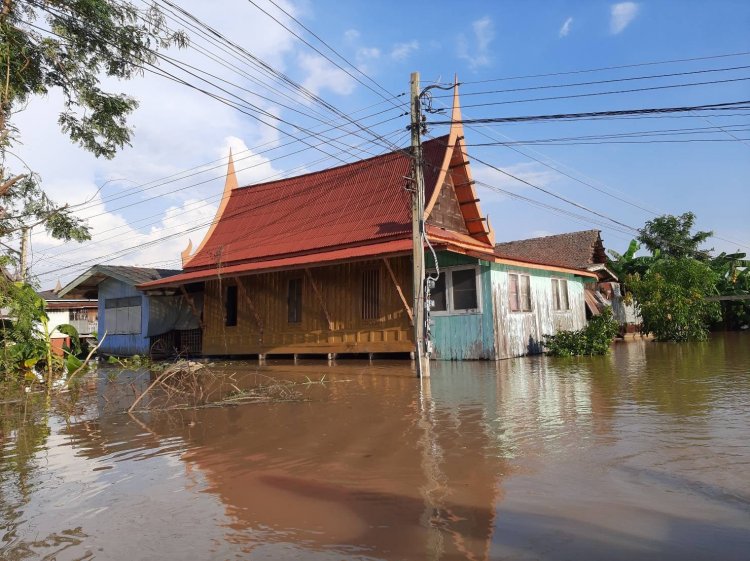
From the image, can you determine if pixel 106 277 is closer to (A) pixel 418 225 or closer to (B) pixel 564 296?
(A) pixel 418 225

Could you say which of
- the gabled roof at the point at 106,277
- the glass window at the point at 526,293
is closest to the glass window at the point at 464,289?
the glass window at the point at 526,293

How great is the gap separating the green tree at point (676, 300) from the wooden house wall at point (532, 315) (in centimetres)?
337

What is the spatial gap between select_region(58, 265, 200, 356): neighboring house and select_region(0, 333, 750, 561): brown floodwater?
13259 mm

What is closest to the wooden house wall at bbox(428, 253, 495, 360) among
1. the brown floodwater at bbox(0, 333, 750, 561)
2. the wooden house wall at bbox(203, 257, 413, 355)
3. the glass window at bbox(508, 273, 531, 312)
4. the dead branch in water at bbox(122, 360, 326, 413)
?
the wooden house wall at bbox(203, 257, 413, 355)

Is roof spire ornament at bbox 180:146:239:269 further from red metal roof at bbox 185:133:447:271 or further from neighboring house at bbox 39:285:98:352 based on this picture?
neighboring house at bbox 39:285:98:352

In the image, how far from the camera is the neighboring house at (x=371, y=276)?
14594 mm

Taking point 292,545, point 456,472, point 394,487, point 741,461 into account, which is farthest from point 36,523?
point 741,461

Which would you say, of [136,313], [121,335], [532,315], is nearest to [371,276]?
[532,315]

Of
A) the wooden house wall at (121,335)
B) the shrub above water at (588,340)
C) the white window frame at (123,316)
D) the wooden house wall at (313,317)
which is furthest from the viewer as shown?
the white window frame at (123,316)

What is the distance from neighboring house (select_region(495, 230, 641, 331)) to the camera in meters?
23.4

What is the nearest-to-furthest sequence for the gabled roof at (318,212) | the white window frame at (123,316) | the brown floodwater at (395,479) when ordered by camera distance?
the brown floodwater at (395,479), the gabled roof at (318,212), the white window frame at (123,316)

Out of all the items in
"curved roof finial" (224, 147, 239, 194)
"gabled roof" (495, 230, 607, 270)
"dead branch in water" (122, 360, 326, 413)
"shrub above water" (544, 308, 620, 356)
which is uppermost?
"curved roof finial" (224, 147, 239, 194)

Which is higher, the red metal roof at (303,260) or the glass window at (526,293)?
the red metal roof at (303,260)

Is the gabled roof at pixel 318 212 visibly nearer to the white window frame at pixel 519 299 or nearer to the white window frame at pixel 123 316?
the white window frame at pixel 123 316
